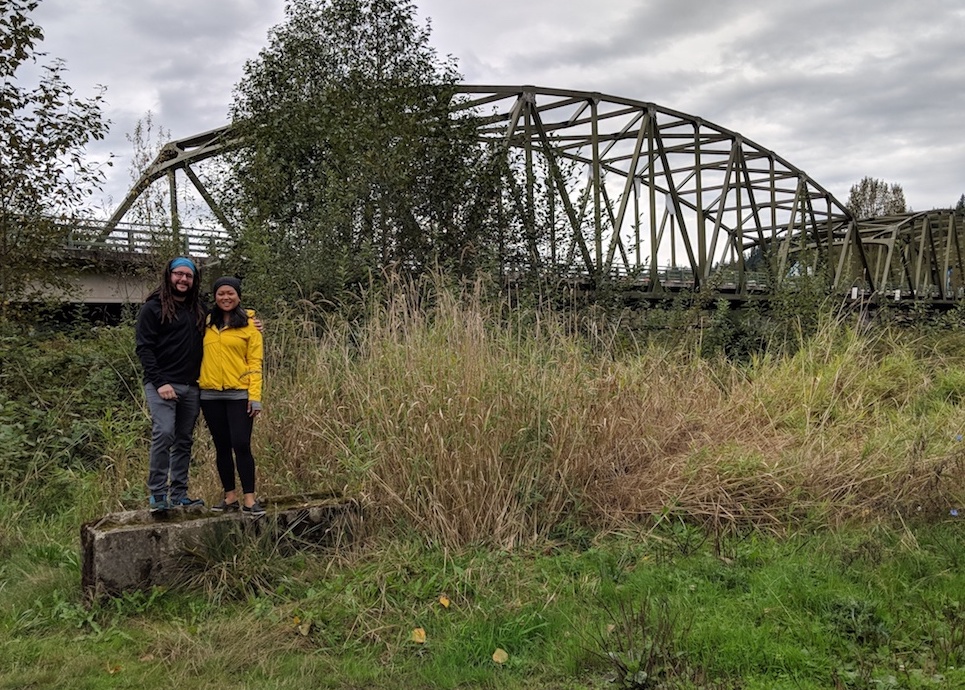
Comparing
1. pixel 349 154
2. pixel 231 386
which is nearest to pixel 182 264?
pixel 231 386

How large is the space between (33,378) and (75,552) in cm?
364

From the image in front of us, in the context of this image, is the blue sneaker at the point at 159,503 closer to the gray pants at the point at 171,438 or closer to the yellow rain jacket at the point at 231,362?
the gray pants at the point at 171,438

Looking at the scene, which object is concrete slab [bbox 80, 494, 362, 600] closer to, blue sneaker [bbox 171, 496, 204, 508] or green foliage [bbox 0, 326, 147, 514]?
blue sneaker [bbox 171, 496, 204, 508]

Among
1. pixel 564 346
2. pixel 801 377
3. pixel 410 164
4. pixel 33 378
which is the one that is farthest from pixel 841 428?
pixel 33 378

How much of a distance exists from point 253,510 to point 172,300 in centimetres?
138

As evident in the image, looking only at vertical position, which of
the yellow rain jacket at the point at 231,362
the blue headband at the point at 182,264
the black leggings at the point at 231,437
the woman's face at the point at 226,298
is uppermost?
the blue headband at the point at 182,264

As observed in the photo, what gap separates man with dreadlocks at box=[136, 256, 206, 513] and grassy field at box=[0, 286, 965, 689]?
747 mm

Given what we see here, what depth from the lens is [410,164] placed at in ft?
34.2

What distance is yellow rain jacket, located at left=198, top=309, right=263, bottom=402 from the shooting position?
4.21 metres

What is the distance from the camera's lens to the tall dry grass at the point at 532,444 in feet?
14.6

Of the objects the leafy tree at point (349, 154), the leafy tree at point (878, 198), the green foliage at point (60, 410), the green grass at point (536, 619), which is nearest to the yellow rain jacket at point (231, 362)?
the green grass at point (536, 619)

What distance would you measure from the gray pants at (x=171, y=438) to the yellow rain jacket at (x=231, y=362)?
0.78 ft

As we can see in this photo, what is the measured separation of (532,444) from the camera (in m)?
4.66

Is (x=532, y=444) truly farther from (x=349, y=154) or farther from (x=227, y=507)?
(x=349, y=154)
